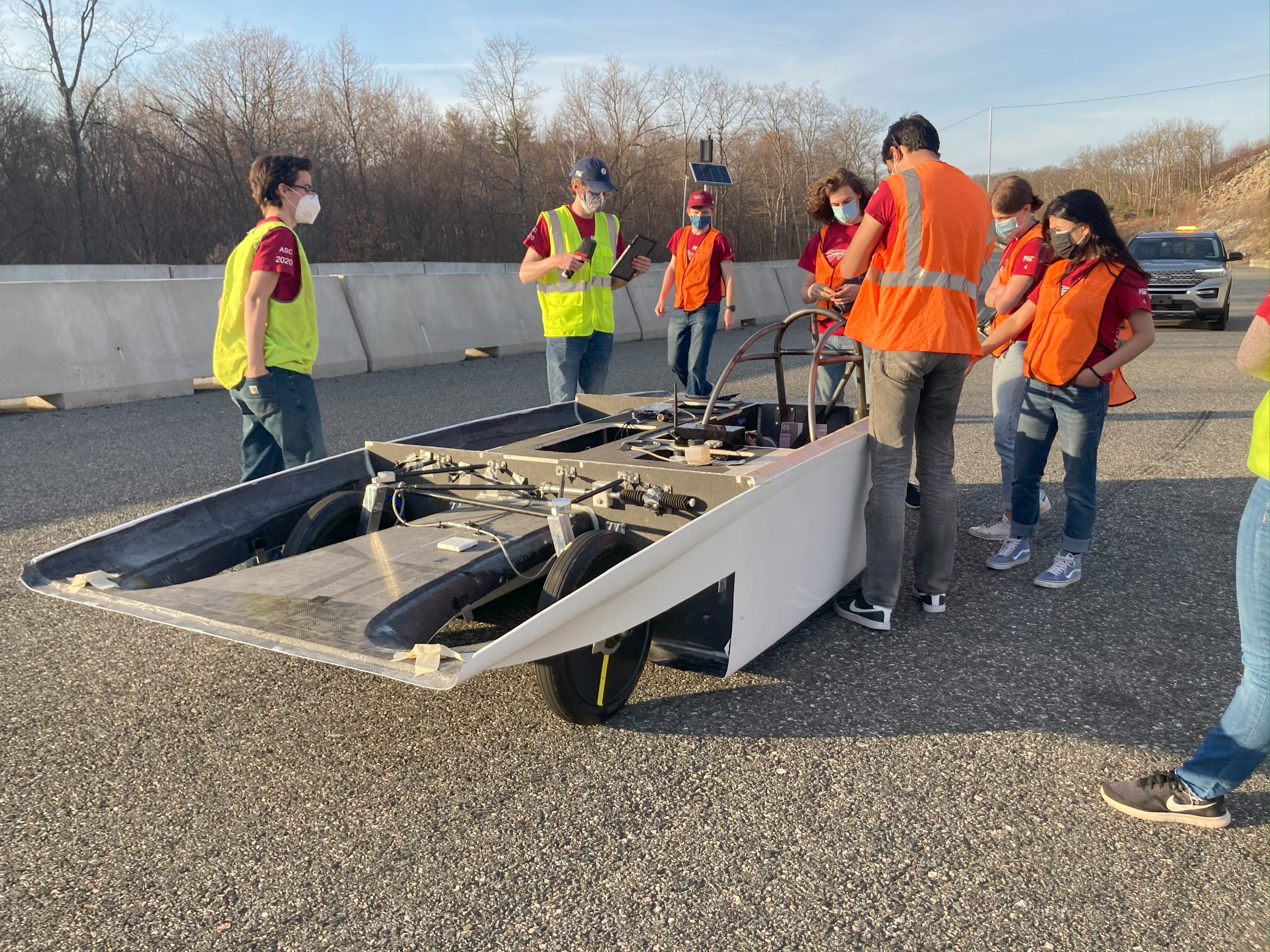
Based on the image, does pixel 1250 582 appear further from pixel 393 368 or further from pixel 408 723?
pixel 393 368

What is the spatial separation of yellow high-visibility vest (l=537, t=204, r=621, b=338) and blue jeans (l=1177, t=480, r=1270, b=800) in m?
4.02

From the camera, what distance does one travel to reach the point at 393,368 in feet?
37.9

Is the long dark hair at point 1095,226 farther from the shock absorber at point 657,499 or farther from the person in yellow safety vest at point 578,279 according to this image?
the person in yellow safety vest at point 578,279

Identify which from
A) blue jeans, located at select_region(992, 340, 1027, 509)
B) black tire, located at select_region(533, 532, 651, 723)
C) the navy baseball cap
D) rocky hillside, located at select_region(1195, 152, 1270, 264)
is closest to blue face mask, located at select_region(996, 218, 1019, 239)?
blue jeans, located at select_region(992, 340, 1027, 509)

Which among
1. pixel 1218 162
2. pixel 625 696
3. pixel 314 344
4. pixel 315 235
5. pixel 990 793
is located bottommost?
pixel 990 793

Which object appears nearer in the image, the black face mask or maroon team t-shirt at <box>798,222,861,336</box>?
the black face mask

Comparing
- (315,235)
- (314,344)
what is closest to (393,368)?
(314,344)

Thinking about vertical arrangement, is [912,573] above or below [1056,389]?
below

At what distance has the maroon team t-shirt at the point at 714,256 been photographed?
764cm

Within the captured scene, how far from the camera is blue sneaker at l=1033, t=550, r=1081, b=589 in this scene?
4.27m

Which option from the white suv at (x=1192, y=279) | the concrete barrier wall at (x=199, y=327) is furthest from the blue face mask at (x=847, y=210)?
the white suv at (x=1192, y=279)

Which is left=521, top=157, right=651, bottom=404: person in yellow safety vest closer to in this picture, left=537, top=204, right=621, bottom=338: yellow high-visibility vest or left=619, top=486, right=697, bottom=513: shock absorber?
left=537, top=204, right=621, bottom=338: yellow high-visibility vest

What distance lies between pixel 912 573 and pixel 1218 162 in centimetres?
8877

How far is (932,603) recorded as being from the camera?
13.0ft
